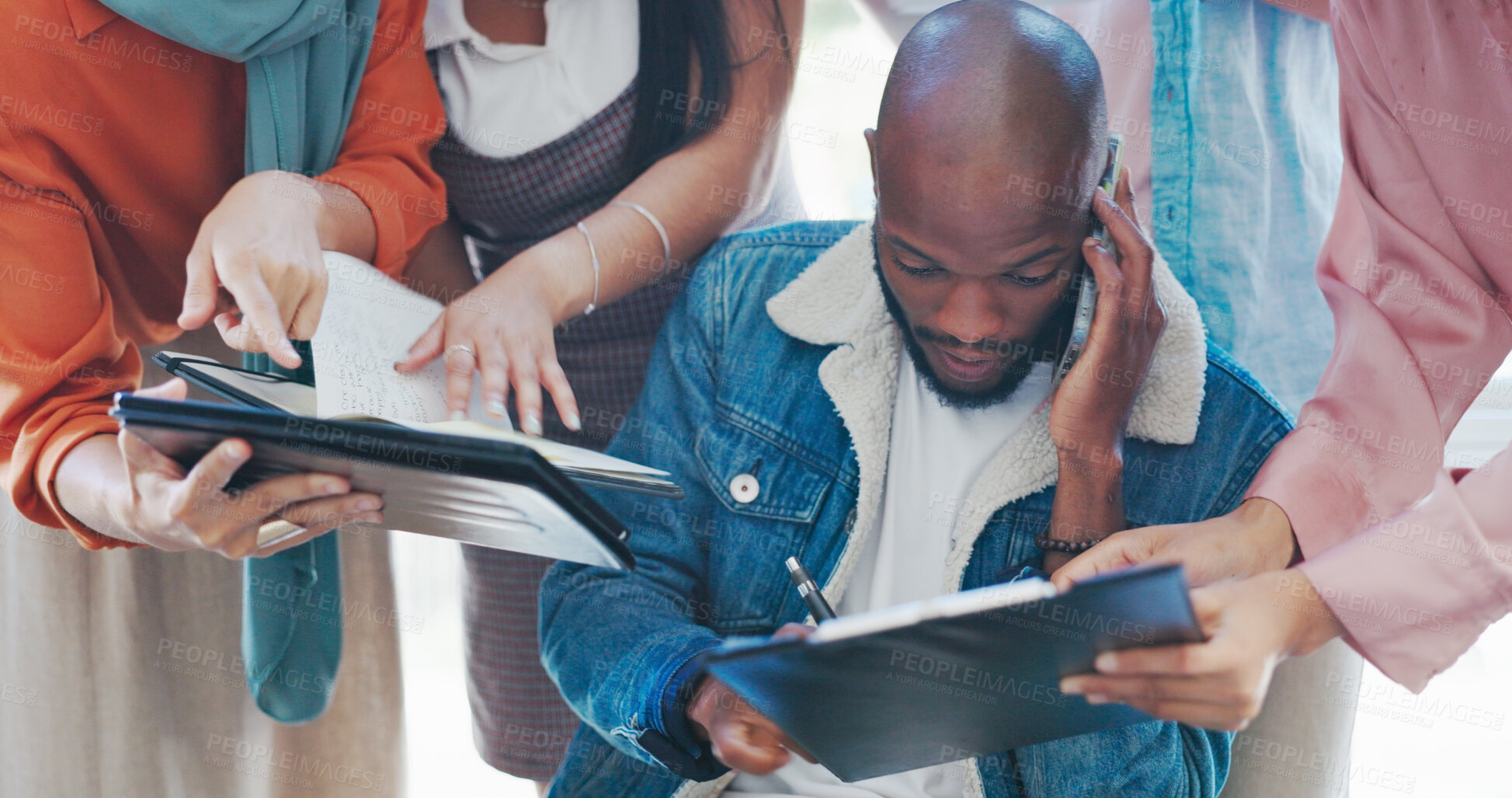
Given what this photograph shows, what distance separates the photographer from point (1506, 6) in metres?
0.93

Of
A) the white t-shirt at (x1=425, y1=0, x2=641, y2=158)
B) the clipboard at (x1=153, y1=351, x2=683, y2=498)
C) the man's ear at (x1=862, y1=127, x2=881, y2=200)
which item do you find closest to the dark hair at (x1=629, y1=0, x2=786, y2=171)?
the white t-shirt at (x1=425, y1=0, x2=641, y2=158)

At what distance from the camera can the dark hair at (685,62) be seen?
134 centimetres

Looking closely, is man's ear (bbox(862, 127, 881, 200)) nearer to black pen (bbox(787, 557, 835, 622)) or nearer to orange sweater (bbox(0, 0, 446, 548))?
black pen (bbox(787, 557, 835, 622))

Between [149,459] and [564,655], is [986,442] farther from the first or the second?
[149,459]

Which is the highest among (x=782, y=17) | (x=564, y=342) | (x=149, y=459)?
(x=782, y=17)

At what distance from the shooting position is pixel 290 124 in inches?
48.9

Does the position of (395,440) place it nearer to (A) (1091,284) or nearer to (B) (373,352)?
(B) (373,352)

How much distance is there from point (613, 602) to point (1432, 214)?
0.91m

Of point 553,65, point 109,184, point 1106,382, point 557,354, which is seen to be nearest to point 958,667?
point 1106,382

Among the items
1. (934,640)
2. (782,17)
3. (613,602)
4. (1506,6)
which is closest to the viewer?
(934,640)

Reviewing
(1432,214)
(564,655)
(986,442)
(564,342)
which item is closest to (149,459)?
(564,655)

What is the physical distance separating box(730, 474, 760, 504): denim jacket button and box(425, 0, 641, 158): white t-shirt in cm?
52

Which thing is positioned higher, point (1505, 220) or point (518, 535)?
point (1505, 220)

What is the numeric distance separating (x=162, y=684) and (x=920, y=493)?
119 centimetres
